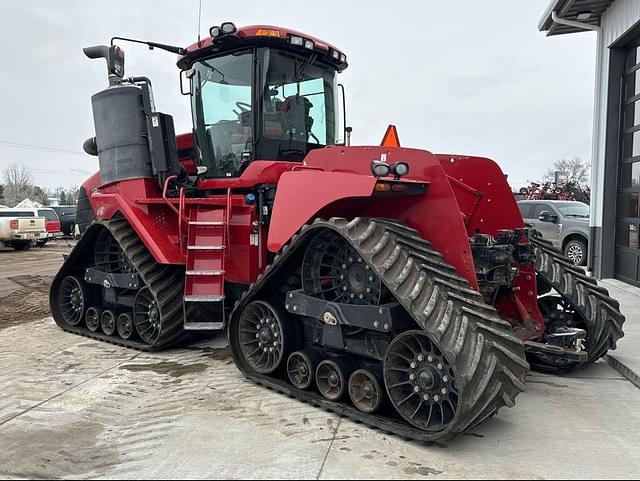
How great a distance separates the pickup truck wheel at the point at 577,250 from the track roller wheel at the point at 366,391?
37.4 ft

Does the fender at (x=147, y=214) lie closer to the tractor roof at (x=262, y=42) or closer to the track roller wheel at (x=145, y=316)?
the track roller wheel at (x=145, y=316)

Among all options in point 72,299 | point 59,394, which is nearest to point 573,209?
point 72,299

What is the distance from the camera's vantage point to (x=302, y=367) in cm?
452

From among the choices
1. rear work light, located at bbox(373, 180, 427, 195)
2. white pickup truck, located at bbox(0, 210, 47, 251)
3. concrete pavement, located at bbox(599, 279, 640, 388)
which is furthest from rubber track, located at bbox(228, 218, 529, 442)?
white pickup truck, located at bbox(0, 210, 47, 251)

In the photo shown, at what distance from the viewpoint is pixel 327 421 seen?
4.00m

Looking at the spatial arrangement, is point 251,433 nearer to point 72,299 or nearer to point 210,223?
point 210,223

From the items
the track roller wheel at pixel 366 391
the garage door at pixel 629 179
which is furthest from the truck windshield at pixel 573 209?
→ the track roller wheel at pixel 366 391

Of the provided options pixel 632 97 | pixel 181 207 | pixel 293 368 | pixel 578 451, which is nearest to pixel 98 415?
pixel 293 368

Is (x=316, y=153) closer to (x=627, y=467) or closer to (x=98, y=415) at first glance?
(x=98, y=415)

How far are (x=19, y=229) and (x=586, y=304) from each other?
20.5 m

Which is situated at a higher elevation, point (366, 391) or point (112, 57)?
point (112, 57)

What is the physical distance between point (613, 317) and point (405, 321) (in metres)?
2.31

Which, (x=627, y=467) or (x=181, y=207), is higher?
(x=181, y=207)

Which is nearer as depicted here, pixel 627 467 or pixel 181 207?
pixel 627 467
